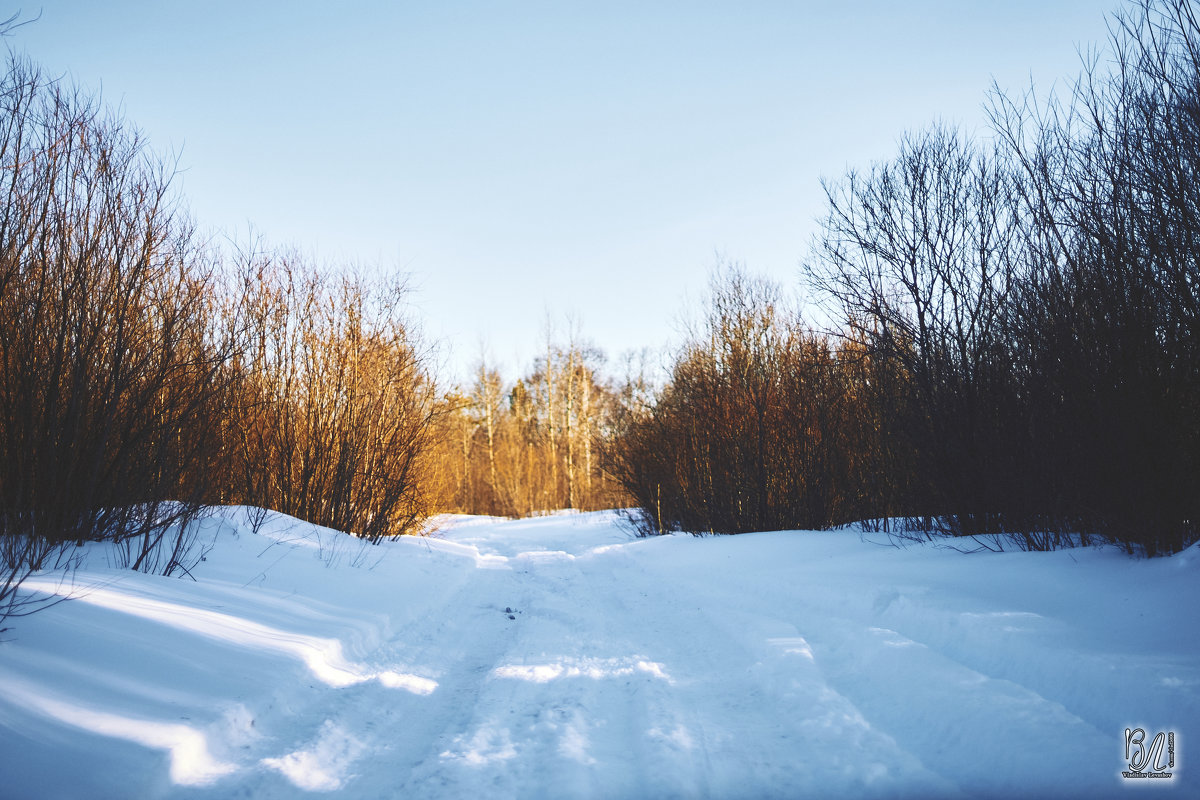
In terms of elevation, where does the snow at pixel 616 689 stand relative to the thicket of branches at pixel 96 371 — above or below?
below

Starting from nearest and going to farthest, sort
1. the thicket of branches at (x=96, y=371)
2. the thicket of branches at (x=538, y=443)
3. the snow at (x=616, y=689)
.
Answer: the snow at (x=616, y=689), the thicket of branches at (x=96, y=371), the thicket of branches at (x=538, y=443)

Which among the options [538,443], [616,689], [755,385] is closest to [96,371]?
[616,689]

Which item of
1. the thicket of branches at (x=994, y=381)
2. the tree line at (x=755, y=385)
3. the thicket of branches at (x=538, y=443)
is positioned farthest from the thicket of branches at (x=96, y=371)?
the thicket of branches at (x=538, y=443)

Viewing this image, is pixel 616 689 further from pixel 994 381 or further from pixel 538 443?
pixel 538 443

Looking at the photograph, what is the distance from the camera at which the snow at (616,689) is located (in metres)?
2.35

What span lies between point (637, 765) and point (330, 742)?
1561 mm

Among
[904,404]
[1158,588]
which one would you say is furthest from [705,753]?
[904,404]

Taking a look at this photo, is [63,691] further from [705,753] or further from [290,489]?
[290,489]

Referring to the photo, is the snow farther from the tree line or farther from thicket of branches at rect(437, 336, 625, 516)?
thicket of branches at rect(437, 336, 625, 516)

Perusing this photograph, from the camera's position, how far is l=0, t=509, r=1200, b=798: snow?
235 centimetres

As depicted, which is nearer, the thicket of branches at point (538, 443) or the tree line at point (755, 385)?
the tree line at point (755, 385)

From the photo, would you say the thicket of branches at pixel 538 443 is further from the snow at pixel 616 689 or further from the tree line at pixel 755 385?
the snow at pixel 616 689

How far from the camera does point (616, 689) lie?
342cm

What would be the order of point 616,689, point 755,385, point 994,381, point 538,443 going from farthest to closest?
point 538,443 < point 755,385 < point 994,381 < point 616,689
